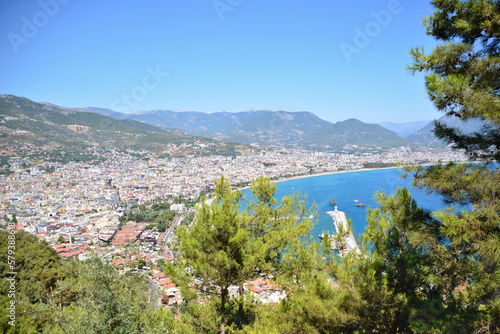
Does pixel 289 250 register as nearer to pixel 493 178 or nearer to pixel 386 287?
pixel 386 287

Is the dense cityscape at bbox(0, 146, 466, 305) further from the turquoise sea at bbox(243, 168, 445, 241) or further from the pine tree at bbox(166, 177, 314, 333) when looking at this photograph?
the turquoise sea at bbox(243, 168, 445, 241)

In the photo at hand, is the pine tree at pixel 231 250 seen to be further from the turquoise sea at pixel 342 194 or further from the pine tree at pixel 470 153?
the turquoise sea at pixel 342 194

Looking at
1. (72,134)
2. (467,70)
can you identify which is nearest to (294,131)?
(72,134)

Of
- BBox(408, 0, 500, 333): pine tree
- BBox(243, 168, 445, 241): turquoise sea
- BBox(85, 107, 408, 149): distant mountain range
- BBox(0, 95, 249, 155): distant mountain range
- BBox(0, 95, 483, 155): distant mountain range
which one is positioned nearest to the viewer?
BBox(408, 0, 500, 333): pine tree

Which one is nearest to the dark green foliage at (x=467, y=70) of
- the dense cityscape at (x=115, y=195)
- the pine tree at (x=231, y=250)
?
the dense cityscape at (x=115, y=195)

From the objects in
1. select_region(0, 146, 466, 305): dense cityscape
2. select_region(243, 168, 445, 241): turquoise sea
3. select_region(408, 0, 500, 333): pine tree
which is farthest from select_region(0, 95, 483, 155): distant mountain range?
select_region(243, 168, 445, 241): turquoise sea

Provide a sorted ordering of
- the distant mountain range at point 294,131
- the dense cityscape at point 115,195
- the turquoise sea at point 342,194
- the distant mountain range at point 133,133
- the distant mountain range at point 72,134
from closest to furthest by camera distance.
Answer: the dense cityscape at point 115,195
the turquoise sea at point 342,194
the distant mountain range at point 72,134
the distant mountain range at point 133,133
the distant mountain range at point 294,131

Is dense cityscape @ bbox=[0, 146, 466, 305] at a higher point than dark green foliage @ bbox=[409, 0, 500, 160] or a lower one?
lower

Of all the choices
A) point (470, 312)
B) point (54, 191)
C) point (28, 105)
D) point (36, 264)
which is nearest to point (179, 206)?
point (54, 191)
